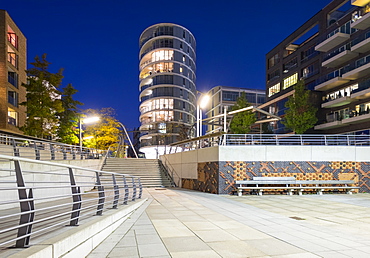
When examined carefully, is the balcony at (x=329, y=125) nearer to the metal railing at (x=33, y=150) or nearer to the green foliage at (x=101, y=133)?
the green foliage at (x=101, y=133)

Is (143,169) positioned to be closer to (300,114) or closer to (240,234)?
(240,234)

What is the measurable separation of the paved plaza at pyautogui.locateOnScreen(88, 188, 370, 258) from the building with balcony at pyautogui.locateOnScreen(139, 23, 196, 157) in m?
46.5

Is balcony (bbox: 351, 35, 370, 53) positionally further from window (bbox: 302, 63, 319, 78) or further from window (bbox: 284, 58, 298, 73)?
window (bbox: 284, 58, 298, 73)

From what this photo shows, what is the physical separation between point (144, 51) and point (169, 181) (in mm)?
47508

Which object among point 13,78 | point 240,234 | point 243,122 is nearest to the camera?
point 240,234

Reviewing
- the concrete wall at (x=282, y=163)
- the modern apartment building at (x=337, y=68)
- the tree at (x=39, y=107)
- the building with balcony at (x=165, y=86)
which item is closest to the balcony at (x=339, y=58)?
the modern apartment building at (x=337, y=68)

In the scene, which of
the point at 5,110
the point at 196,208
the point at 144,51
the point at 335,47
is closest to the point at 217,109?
the point at 144,51

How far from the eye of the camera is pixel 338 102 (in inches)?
1538

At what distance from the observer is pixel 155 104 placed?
197ft

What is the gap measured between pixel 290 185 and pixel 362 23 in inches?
1165

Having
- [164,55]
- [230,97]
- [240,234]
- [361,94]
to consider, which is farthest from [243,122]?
[230,97]

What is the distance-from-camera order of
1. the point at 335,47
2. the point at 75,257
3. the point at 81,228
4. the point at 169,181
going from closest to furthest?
1. the point at 75,257
2. the point at 81,228
3. the point at 169,181
4. the point at 335,47

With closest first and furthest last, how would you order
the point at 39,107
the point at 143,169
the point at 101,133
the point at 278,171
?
the point at 278,171, the point at 143,169, the point at 39,107, the point at 101,133

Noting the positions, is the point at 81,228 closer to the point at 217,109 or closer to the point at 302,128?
the point at 302,128
